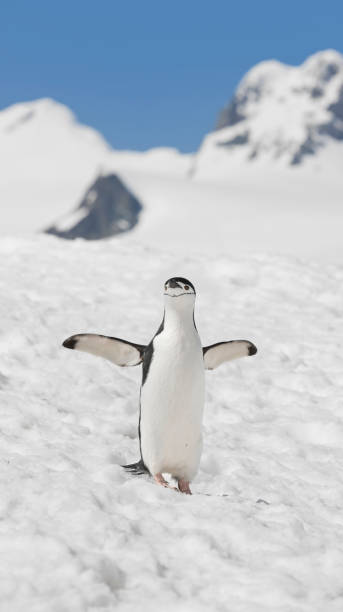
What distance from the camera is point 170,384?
443 centimetres

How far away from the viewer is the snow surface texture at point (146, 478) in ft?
10.3

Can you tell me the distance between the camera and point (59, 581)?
9.80 ft

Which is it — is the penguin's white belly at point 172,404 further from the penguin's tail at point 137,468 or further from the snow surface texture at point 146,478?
the snow surface texture at point 146,478

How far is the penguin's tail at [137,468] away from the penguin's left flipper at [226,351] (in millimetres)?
799

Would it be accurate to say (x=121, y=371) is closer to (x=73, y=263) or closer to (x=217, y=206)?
(x=73, y=263)

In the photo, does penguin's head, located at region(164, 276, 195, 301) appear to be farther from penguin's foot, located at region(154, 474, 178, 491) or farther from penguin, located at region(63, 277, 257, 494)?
penguin's foot, located at region(154, 474, 178, 491)

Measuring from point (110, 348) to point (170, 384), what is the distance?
1.58ft

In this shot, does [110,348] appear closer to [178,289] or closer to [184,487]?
[178,289]

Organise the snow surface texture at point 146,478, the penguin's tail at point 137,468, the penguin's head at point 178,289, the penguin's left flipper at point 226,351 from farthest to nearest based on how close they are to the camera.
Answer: the penguin's left flipper at point 226,351 < the penguin's tail at point 137,468 < the penguin's head at point 178,289 < the snow surface texture at point 146,478

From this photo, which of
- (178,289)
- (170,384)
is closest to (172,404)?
(170,384)

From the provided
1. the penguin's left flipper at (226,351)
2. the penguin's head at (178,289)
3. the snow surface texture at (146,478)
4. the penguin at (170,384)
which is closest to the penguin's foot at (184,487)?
the penguin at (170,384)

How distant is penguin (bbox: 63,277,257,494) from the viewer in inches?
174

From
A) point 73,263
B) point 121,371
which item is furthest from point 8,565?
point 73,263

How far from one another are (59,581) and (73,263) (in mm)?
8441
